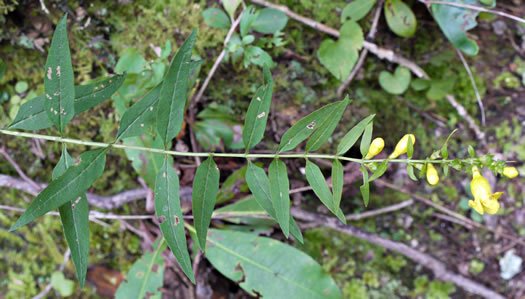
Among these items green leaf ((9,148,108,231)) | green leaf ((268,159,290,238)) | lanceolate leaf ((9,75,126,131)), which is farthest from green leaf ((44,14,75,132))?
green leaf ((268,159,290,238))

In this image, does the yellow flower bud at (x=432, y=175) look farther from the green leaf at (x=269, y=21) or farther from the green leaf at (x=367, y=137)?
the green leaf at (x=269, y=21)

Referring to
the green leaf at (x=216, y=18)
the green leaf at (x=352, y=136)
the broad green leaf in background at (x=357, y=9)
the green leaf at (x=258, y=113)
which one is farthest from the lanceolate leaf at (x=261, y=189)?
the broad green leaf in background at (x=357, y=9)

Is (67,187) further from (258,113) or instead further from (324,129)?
(324,129)

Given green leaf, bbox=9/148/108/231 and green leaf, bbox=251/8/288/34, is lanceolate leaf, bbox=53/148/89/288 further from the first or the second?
green leaf, bbox=251/8/288/34

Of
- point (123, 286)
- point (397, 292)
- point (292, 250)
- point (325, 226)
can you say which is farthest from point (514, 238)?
point (123, 286)

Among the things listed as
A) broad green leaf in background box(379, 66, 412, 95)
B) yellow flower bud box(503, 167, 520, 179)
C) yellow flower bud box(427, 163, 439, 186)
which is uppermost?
yellow flower bud box(503, 167, 520, 179)

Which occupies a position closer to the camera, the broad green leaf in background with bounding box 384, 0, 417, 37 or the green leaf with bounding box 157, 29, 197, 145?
the green leaf with bounding box 157, 29, 197, 145
